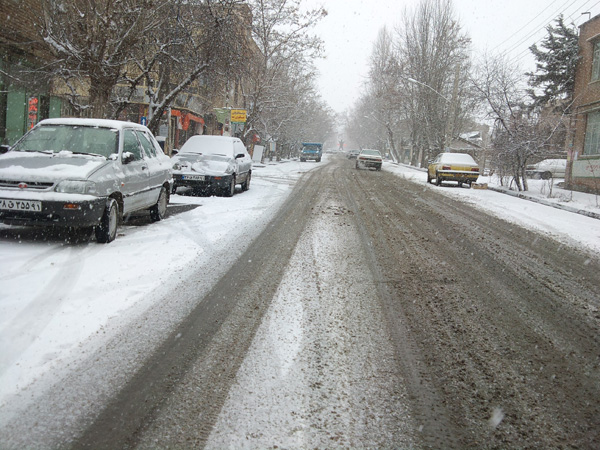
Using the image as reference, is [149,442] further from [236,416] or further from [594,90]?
[594,90]

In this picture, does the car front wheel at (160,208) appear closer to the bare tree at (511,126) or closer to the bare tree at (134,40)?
the bare tree at (134,40)

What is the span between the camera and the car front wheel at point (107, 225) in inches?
259

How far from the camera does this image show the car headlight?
245 inches

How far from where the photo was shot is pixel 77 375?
2.99 m

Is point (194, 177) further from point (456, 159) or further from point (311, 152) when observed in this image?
point (311, 152)

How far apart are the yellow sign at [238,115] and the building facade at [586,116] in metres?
16.1

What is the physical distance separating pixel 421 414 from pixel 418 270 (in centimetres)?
340

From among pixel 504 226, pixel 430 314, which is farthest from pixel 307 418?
pixel 504 226

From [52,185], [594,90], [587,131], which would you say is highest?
[594,90]

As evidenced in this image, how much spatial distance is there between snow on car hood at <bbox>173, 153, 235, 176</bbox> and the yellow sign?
411 inches

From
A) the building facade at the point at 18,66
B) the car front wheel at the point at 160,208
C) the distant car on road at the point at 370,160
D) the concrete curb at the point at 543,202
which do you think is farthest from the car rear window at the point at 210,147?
the distant car on road at the point at 370,160

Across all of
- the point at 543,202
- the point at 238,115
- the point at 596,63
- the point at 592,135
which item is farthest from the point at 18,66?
the point at 596,63

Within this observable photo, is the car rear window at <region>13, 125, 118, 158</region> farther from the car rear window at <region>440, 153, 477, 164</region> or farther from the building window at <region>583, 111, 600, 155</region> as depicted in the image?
the building window at <region>583, 111, 600, 155</region>

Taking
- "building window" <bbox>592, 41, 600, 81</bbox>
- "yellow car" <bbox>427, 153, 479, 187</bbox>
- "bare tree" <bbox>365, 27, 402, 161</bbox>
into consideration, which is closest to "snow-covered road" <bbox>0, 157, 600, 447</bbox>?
"yellow car" <bbox>427, 153, 479, 187</bbox>
